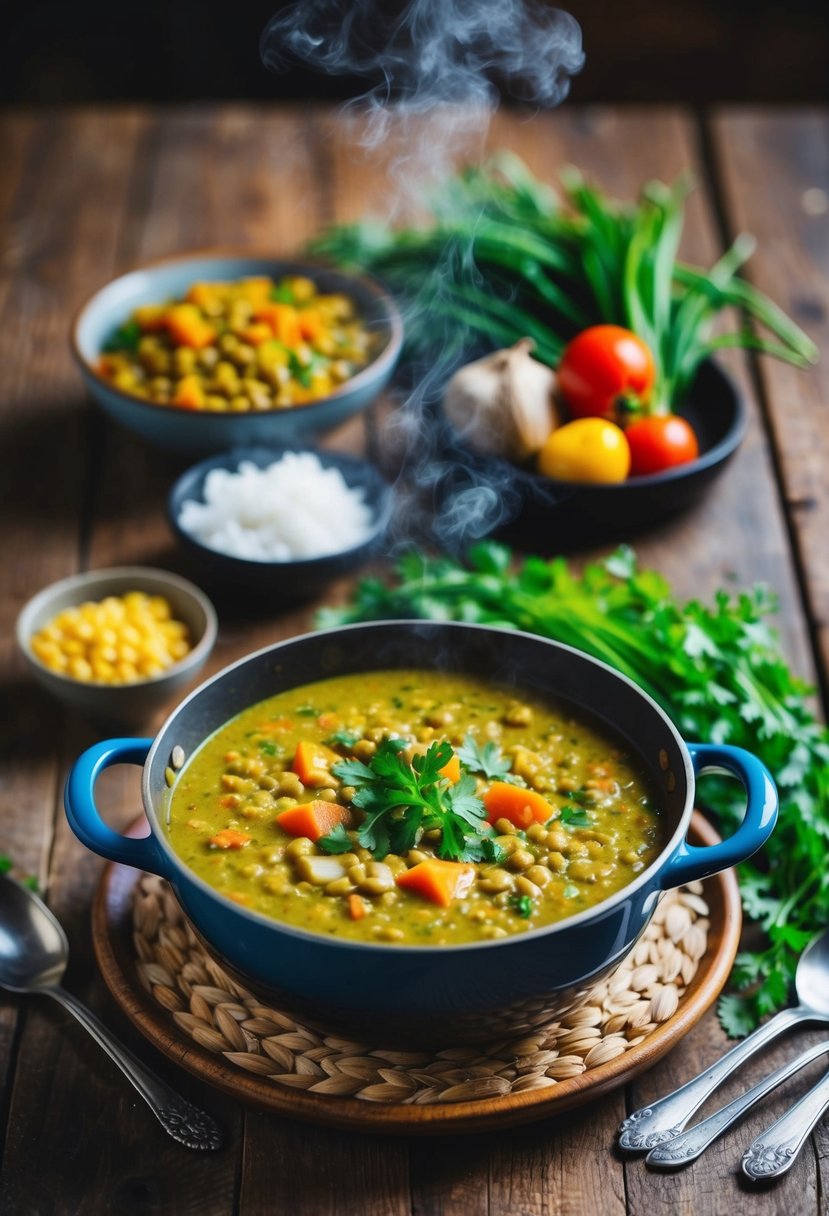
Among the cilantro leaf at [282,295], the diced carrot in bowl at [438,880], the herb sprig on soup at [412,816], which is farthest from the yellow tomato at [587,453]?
the diced carrot in bowl at [438,880]

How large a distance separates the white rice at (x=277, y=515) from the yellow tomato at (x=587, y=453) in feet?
1.63

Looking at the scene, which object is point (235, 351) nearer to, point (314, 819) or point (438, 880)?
point (314, 819)

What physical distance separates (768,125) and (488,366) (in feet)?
8.02

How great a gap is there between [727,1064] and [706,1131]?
13 cm

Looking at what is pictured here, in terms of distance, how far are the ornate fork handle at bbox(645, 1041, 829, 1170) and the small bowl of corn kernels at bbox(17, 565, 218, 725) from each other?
55.6 inches

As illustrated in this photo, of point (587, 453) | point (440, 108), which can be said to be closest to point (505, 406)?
point (587, 453)

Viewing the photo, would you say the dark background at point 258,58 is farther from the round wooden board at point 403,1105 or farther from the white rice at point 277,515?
the round wooden board at point 403,1105

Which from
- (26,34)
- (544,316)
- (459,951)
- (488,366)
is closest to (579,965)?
(459,951)

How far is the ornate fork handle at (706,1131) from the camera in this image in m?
2.03

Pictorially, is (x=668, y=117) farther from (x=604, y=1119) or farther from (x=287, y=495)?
(x=604, y=1119)

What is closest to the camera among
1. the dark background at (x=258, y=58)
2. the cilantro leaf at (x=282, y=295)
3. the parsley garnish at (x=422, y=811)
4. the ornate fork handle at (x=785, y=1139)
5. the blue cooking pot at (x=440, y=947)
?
the blue cooking pot at (x=440, y=947)

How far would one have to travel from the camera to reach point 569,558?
349 centimetres

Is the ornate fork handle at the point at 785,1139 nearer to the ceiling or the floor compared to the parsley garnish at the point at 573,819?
nearer to the floor

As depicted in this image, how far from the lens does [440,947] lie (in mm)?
1834
